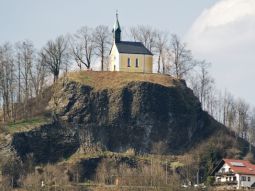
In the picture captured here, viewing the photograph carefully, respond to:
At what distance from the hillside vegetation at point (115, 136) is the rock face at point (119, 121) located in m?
0.11

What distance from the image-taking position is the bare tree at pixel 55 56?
4616 inches

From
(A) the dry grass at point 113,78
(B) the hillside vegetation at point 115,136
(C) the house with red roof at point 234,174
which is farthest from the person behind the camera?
(A) the dry grass at point 113,78

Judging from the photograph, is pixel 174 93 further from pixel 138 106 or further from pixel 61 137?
pixel 61 137

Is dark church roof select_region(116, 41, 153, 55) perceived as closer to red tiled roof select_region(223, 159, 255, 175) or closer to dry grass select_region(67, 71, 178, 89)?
dry grass select_region(67, 71, 178, 89)

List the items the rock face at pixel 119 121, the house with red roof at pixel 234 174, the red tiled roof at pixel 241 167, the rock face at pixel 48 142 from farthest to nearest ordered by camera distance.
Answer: the rock face at pixel 119 121 < the rock face at pixel 48 142 < the red tiled roof at pixel 241 167 < the house with red roof at pixel 234 174

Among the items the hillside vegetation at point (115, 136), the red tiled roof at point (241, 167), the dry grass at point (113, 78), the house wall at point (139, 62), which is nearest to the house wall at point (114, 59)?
the house wall at point (139, 62)

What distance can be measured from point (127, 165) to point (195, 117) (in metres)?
13.9

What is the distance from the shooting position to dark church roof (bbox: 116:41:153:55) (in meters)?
117

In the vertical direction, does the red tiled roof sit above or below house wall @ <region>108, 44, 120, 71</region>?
below

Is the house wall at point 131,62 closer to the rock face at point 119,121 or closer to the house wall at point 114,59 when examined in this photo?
the house wall at point 114,59

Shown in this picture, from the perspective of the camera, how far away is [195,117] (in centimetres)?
11325

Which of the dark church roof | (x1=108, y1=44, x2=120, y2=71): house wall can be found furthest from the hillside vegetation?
the dark church roof

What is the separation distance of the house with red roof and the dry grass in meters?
13.8

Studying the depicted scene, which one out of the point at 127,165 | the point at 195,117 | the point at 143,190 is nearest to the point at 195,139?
the point at 195,117
